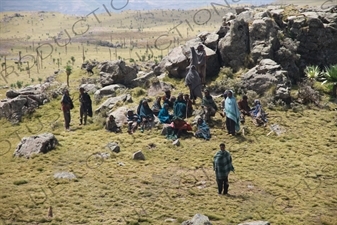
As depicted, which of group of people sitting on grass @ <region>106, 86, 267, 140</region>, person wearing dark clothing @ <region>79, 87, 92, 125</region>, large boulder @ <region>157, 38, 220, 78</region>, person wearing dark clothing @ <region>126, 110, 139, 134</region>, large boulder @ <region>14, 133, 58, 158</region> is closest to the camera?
large boulder @ <region>14, 133, 58, 158</region>

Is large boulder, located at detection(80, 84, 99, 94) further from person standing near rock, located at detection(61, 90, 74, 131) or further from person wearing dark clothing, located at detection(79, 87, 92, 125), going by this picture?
person standing near rock, located at detection(61, 90, 74, 131)

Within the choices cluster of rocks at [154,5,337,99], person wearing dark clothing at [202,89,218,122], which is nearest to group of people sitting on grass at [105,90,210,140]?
person wearing dark clothing at [202,89,218,122]

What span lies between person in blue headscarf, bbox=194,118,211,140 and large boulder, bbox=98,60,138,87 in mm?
7555

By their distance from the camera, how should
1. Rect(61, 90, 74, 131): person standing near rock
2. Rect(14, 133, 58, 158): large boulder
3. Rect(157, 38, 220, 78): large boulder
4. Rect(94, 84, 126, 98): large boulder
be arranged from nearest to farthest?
Rect(14, 133, 58, 158): large boulder, Rect(61, 90, 74, 131): person standing near rock, Rect(94, 84, 126, 98): large boulder, Rect(157, 38, 220, 78): large boulder

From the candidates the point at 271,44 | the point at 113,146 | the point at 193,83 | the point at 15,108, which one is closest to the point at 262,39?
the point at 271,44

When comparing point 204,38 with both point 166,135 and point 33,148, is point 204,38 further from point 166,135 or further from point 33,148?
point 33,148

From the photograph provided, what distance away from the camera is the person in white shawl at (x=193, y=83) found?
18.6 m

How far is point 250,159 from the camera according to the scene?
558 inches

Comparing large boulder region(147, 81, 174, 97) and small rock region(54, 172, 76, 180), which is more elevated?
large boulder region(147, 81, 174, 97)

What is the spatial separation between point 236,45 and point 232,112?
22.0ft

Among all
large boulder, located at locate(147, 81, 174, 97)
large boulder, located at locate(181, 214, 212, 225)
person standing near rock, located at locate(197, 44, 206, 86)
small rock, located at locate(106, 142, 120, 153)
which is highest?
person standing near rock, located at locate(197, 44, 206, 86)

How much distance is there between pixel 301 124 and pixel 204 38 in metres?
8.67

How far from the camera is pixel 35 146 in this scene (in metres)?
14.7

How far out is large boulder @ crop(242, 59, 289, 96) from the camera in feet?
62.1
